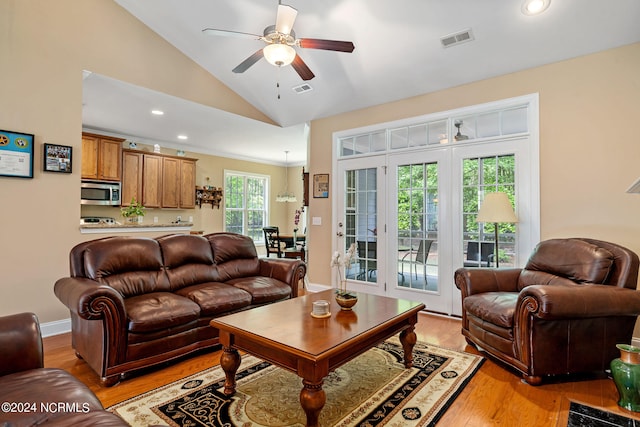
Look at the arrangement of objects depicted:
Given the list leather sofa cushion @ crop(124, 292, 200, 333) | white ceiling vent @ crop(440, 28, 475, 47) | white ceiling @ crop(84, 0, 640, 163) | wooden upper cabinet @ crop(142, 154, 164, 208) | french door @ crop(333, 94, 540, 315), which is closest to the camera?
leather sofa cushion @ crop(124, 292, 200, 333)

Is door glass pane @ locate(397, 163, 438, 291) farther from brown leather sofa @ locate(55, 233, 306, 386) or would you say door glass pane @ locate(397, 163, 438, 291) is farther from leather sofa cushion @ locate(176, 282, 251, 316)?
leather sofa cushion @ locate(176, 282, 251, 316)

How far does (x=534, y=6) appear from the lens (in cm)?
285

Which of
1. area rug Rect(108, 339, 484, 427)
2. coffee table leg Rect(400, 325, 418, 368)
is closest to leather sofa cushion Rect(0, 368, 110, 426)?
area rug Rect(108, 339, 484, 427)

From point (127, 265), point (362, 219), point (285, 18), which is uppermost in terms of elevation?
point (285, 18)

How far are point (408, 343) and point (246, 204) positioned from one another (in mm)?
6465

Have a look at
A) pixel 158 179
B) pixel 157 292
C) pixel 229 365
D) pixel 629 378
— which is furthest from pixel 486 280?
pixel 158 179

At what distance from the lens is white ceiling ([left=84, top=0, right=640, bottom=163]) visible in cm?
298

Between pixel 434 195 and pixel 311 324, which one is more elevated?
pixel 434 195

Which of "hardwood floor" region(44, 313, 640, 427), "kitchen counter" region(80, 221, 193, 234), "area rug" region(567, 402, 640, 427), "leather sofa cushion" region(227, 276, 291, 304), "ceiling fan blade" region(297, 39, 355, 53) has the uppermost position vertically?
"ceiling fan blade" region(297, 39, 355, 53)

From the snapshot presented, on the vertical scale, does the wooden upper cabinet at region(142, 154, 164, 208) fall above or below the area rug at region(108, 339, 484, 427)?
above

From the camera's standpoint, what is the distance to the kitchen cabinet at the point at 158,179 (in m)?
5.93

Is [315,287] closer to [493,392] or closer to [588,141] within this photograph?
[493,392]

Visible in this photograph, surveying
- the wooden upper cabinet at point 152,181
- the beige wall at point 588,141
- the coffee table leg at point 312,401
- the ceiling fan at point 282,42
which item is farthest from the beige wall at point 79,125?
the coffee table leg at point 312,401

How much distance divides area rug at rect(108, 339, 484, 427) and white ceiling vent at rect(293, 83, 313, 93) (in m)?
3.51
